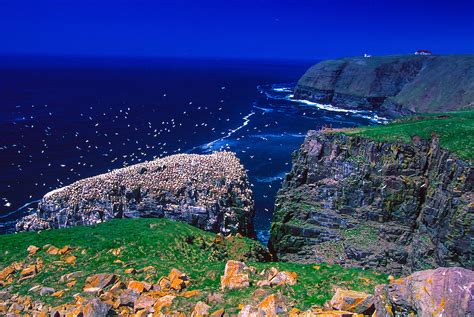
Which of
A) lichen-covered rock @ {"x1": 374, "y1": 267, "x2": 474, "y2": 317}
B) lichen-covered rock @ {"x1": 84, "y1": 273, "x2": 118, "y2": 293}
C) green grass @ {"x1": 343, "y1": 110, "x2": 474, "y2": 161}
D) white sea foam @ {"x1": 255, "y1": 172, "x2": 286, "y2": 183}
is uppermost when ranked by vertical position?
green grass @ {"x1": 343, "y1": 110, "x2": 474, "y2": 161}

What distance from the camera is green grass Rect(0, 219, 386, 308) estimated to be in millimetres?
17781

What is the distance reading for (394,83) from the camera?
139375mm

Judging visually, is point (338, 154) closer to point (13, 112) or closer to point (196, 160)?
point (196, 160)

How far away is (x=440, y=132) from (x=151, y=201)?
88.6ft

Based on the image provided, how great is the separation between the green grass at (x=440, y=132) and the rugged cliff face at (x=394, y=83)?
73.6m

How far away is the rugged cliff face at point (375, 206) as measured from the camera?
29.8 m

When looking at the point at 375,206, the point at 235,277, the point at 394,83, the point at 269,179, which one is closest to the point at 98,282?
the point at 235,277

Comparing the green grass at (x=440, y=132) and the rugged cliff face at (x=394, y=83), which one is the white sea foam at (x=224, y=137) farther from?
the green grass at (x=440, y=132)

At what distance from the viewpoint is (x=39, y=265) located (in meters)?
22.6

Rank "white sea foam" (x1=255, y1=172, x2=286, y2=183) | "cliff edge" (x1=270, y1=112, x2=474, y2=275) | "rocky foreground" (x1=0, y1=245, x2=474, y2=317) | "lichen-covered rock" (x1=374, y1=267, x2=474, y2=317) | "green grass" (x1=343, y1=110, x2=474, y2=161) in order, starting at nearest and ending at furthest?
"lichen-covered rock" (x1=374, y1=267, x2=474, y2=317) → "rocky foreground" (x1=0, y1=245, x2=474, y2=317) → "cliff edge" (x1=270, y1=112, x2=474, y2=275) → "green grass" (x1=343, y1=110, x2=474, y2=161) → "white sea foam" (x1=255, y1=172, x2=286, y2=183)

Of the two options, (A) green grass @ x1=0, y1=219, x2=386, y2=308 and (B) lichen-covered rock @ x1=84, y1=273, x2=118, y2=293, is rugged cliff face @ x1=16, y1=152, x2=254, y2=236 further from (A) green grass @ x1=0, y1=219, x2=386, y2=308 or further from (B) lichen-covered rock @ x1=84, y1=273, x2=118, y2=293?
(B) lichen-covered rock @ x1=84, y1=273, x2=118, y2=293

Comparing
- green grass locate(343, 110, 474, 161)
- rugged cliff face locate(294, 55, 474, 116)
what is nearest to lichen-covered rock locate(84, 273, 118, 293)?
green grass locate(343, 110, 474, 161)

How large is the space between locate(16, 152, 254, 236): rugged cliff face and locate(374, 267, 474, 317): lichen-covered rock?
25.0 m

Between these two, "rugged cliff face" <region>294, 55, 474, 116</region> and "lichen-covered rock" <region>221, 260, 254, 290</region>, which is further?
"rugged cliff face" <region>294, 55, 474, 116</region>
